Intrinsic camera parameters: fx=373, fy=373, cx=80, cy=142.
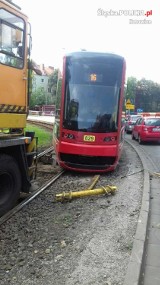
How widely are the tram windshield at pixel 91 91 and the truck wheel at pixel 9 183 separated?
3.86m

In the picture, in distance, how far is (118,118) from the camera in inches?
412

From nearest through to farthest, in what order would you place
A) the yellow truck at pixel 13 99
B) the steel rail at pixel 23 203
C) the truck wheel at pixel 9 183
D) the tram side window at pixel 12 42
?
the tram side window at pixel 12 42 → the yellow truck at pixel 13 99 → the steel rail at pixel 23 203 → the truck wheel at pixel 9 183

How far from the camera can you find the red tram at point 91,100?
10.3 metres

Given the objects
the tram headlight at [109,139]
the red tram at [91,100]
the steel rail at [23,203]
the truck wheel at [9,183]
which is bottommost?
the steel rail at [23,203]

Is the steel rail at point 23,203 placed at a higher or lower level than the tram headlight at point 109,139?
lower

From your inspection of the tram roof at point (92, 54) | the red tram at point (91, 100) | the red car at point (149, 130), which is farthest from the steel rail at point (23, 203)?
the red car at point (149, 130)

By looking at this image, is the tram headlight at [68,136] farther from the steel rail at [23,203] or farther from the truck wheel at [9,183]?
the truck wheel at [9,183]

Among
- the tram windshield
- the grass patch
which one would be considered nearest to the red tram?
the tram windshield

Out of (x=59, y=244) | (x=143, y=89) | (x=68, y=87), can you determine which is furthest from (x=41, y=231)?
(x=143, y=89)

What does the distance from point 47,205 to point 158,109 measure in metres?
86.6

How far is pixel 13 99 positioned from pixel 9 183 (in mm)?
1545

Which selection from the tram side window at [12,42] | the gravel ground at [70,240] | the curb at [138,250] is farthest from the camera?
the tram side window at [12,42]

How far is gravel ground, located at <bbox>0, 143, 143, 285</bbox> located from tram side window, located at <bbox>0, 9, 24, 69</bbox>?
2.65 meters

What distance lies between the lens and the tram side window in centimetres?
586
